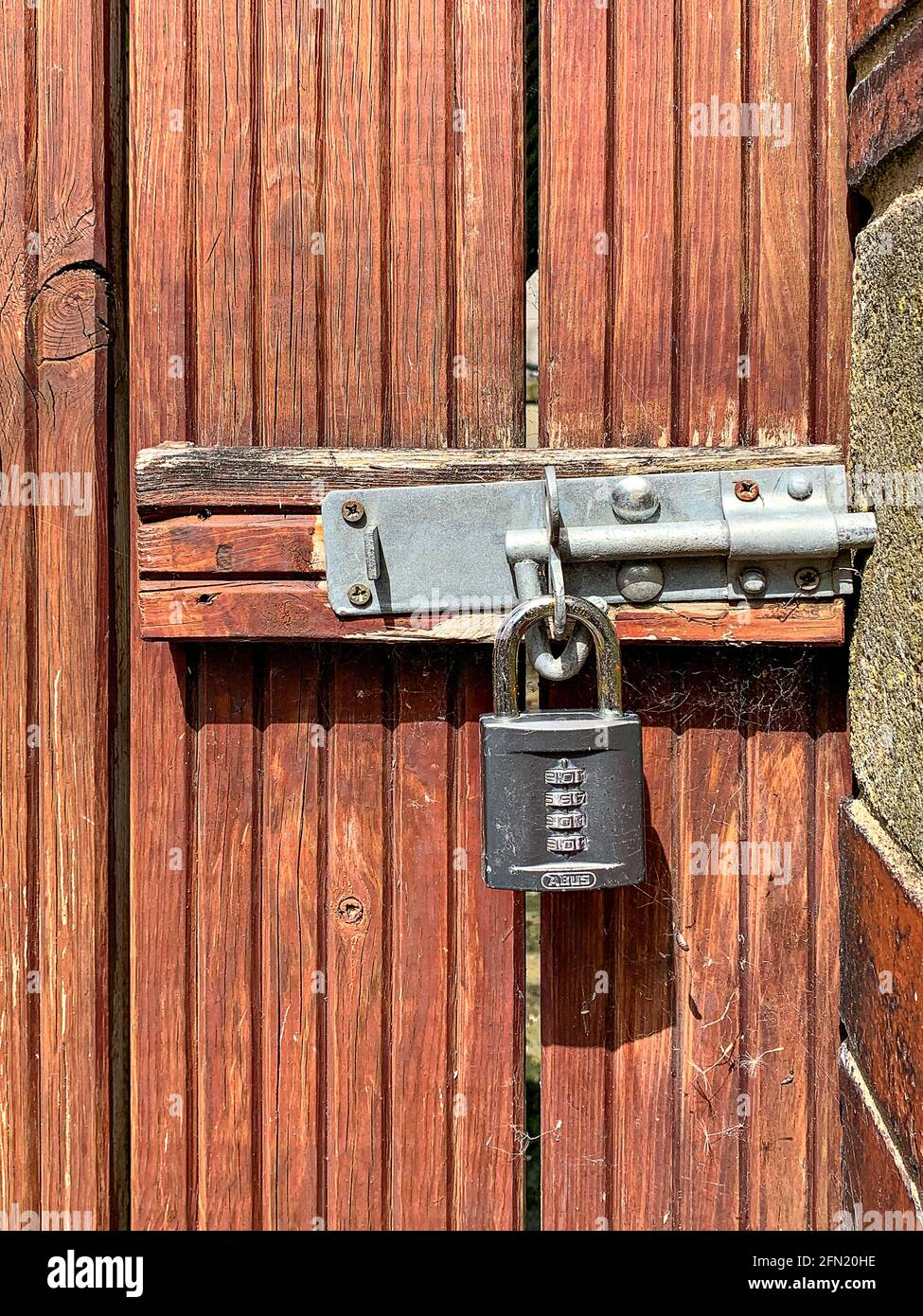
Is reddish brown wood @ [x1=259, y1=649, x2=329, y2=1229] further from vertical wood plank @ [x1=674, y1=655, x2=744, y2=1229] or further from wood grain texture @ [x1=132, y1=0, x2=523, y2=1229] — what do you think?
vertical wood plank @ [x1=674, y1=655, x2=744, y2=1229]

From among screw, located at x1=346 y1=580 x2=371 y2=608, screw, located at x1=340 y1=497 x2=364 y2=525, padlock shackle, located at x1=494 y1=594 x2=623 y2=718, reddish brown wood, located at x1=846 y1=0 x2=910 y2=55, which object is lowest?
padlock shackle, located at x1=494 y1=594 x2=623 y2=718

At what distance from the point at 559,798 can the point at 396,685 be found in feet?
0.87

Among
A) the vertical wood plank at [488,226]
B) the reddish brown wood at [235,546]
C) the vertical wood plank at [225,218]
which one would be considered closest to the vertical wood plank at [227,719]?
the vertical wood plank at [225,218]

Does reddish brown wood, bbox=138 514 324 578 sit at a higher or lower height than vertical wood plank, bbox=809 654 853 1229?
higher

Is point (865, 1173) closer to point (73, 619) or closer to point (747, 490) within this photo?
point (747, 490)

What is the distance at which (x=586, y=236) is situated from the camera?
1.02 meters

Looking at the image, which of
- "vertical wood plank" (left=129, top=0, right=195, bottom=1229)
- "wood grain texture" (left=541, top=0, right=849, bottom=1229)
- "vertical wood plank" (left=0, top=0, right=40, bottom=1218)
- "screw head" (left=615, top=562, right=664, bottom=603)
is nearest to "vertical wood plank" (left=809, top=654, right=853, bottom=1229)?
"wood grain texture" (left=541, top=0, right=849, bottom=1229)

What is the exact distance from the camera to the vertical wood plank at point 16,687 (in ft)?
3.37

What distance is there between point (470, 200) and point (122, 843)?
817mm

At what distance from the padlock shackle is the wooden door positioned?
15 centimetres

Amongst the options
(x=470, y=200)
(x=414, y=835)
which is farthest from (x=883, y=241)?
(x=414, y=835)

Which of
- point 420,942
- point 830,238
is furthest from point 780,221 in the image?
point 420,942

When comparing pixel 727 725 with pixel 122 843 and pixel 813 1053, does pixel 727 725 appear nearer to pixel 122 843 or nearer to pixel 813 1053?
pixel 813 1053

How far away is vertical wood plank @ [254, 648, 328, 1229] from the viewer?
106cm
